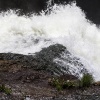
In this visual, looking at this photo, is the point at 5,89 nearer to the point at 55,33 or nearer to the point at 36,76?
the point at 36,76

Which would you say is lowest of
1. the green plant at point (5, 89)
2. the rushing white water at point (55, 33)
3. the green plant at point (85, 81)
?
the green plant at point (5, 89)

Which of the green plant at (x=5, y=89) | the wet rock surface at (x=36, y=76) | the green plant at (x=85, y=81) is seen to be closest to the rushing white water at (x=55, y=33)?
the wet rock surface at (x=36, y=76)

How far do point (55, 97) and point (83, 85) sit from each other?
1971 millimetres

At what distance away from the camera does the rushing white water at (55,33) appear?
2269cm

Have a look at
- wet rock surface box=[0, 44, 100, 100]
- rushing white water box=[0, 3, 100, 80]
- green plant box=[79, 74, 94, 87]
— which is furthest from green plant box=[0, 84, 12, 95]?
rushing white water box=[0, 3, 100, 80]

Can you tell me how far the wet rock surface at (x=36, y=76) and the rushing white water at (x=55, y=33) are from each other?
4.33 ft

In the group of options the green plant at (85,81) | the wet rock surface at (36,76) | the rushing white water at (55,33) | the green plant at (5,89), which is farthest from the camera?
the rushing white water at (55,33)

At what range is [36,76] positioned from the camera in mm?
18547

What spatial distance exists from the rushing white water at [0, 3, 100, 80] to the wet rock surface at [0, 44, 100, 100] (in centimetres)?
132

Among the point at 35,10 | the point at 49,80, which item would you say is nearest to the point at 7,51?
the point at 49,80

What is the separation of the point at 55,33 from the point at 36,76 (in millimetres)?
7747

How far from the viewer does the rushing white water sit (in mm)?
22688

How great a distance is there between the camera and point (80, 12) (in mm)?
29391

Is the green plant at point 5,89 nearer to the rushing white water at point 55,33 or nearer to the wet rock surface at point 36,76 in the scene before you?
the wet rock surface at point 36,76
